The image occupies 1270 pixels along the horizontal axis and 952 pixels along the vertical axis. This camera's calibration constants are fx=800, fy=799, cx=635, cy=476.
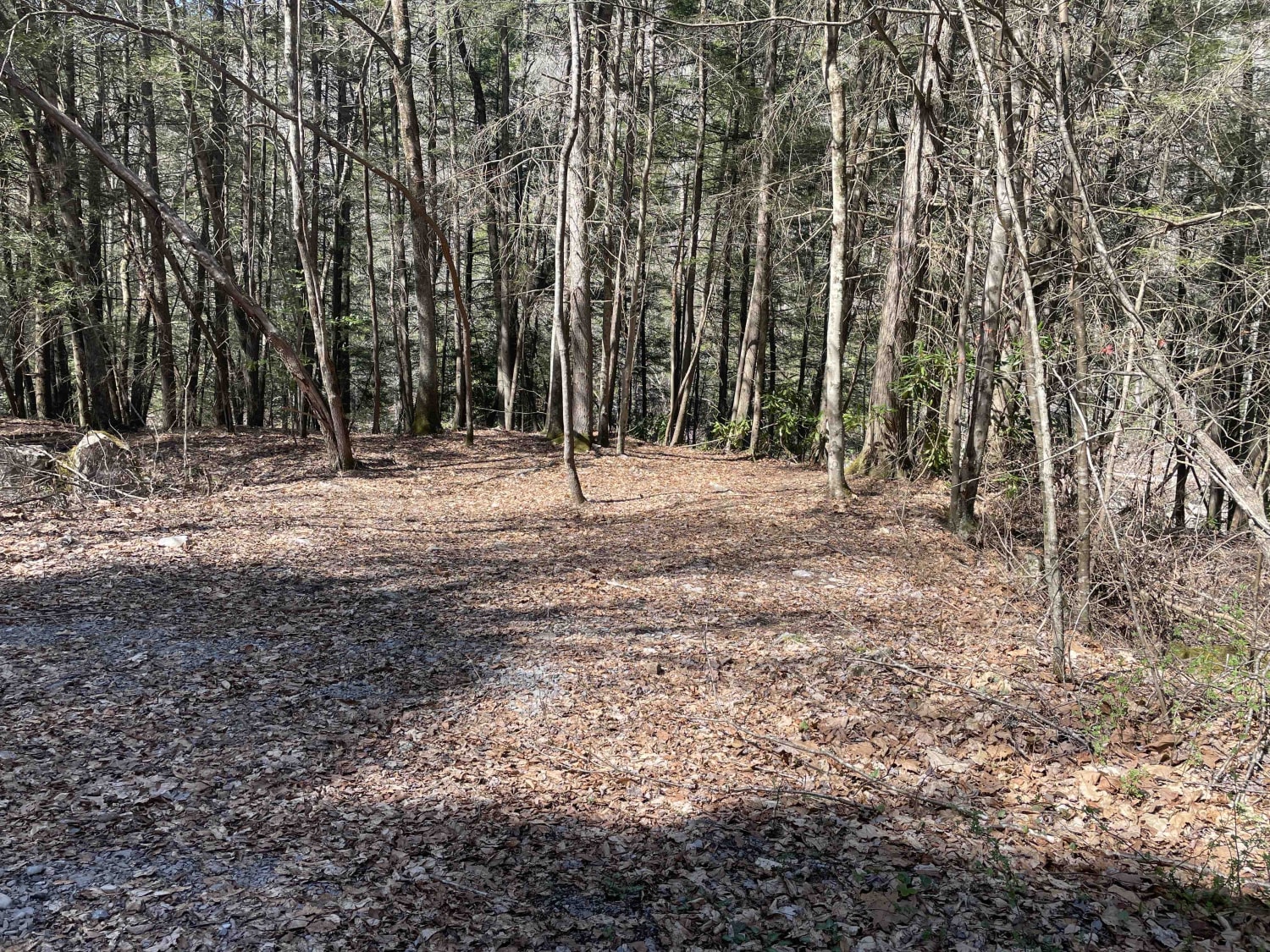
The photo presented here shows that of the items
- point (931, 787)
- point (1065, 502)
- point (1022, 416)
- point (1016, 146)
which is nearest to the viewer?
point (931, 787)

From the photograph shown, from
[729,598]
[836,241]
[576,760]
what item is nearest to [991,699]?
[729,598]

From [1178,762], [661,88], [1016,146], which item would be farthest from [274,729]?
[661,88]

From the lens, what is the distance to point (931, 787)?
4.13 metres

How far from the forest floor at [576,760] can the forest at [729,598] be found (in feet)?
0.09

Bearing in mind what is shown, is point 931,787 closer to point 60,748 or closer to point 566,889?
point 566,889

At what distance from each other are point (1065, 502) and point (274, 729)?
20.9 ft

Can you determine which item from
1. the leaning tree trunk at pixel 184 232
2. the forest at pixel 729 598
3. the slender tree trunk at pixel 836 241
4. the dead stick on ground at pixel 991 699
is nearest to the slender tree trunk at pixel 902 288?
the forest at pixel 729 598

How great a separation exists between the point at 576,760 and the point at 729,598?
8.89 ft

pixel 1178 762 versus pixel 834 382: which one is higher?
pixel 834 382

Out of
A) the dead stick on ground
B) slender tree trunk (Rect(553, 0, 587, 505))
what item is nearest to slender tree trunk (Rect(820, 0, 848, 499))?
slender tree trunk (Rect(553, 0, 587, 505))

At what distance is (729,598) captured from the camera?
682 centimetres

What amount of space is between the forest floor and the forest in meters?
0.03

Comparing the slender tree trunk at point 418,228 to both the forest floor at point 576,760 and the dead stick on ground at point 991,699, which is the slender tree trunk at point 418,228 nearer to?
the forest floor at point 576,760

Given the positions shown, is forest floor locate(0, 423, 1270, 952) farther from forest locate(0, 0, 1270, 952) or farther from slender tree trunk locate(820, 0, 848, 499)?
slender tree trunk locate(820, 0, 848, 499)
